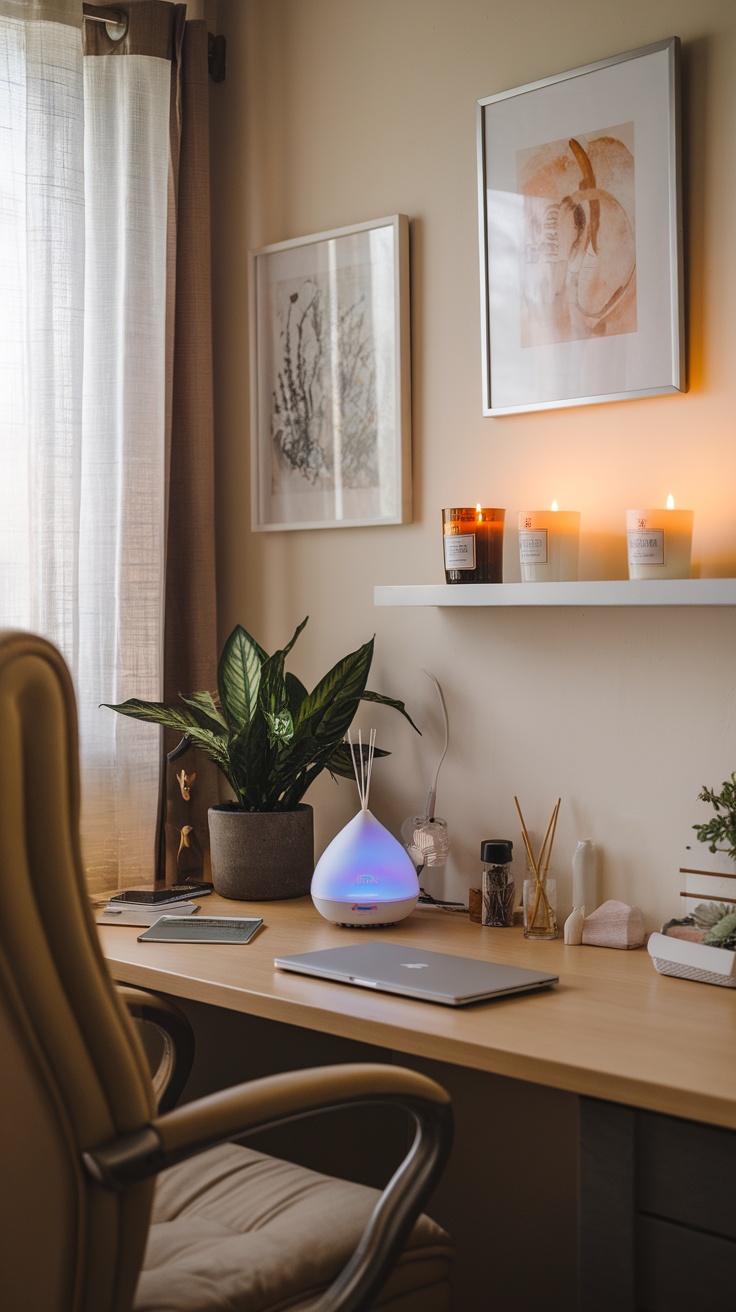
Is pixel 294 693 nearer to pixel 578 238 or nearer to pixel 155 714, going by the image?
pixel 155 714

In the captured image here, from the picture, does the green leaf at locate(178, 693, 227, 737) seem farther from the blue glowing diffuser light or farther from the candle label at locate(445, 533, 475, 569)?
the candle label at locate(445, 533, 475, 569)

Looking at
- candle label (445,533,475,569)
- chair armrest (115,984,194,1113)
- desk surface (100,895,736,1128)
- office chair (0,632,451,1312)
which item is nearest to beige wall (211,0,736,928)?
candle label (445,533,475,569)

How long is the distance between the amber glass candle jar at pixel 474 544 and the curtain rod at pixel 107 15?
3.68ft

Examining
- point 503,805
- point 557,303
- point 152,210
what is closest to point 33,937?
point 503,805

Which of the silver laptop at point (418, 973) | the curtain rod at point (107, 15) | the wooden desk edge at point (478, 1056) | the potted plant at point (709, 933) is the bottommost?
the wooden desk edge at point (478, 1056)

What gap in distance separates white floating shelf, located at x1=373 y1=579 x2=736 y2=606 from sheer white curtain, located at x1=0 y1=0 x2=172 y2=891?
53 centimetres

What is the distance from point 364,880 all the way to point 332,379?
36.4 inches

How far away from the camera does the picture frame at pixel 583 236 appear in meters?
1.80

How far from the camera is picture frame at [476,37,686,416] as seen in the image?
1.80 m

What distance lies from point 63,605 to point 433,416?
716 mm

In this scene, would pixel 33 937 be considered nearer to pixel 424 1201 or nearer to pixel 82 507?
pixel 424 1201

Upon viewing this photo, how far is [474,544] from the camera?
1.92m

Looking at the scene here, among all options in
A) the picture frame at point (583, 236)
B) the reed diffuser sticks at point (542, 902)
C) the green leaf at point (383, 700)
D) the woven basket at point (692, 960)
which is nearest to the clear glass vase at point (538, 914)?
the reed diffuser sticks at point (542, 902)

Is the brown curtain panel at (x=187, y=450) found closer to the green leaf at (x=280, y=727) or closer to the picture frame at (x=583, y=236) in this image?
the green leaf at (x=280, y=727)
